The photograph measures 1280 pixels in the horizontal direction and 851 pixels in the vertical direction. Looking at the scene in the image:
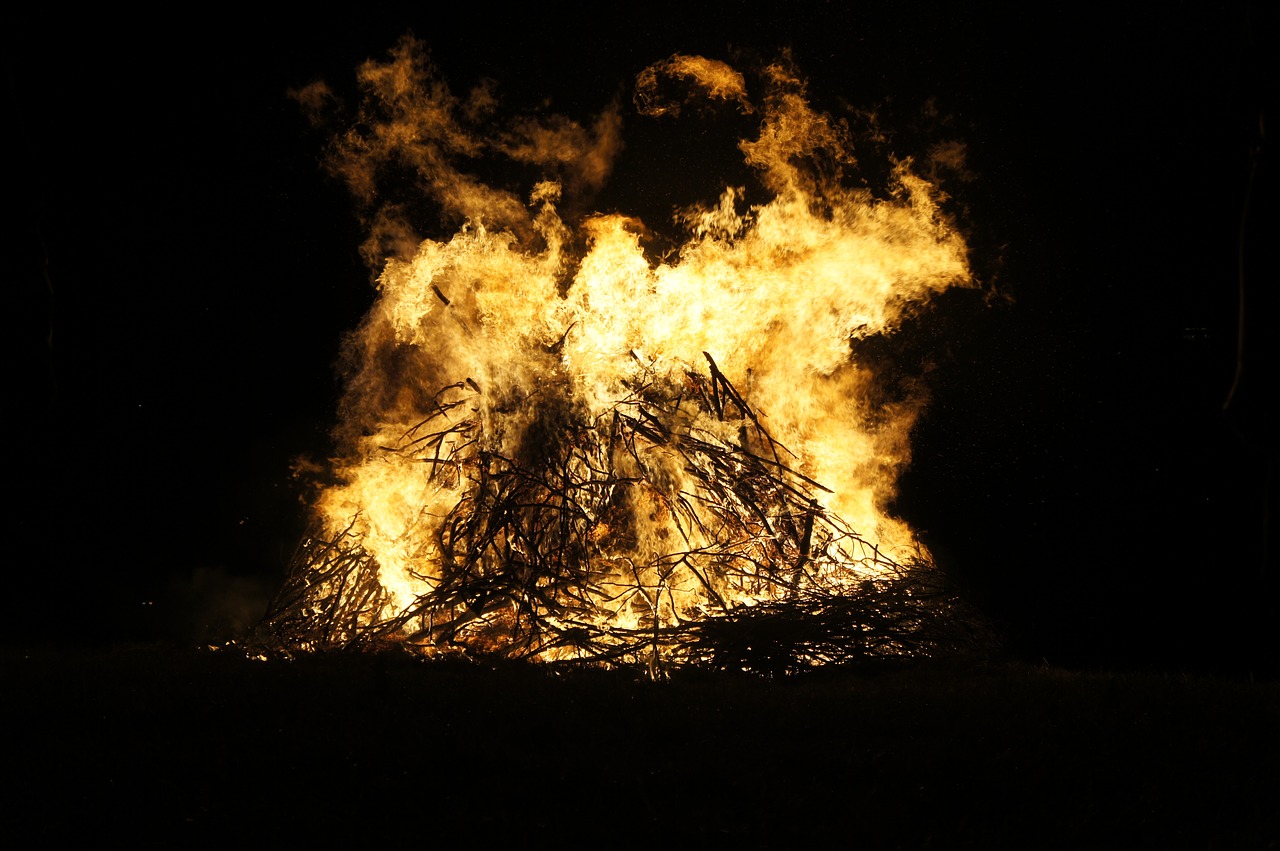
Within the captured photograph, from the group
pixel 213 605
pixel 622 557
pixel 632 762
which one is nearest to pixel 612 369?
pixel 622 557

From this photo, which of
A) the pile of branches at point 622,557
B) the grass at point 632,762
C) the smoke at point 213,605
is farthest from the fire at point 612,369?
the grass at point 632,762

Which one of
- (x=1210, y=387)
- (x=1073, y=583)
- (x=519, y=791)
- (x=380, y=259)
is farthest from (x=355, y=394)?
(x=1210, y=387)

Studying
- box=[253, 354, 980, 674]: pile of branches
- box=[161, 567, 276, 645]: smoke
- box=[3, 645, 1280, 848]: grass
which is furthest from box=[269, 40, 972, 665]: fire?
box=[3, 645, 1280, 848]: grass

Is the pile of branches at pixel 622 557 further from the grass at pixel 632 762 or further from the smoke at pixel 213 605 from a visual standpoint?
the grass at pixel 632 762

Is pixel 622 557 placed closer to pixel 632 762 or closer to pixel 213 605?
pixel 632 762

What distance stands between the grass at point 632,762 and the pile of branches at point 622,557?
107cm

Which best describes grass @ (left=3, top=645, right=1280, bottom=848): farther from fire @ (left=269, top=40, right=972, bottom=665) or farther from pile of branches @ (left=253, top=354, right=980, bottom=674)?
fire @ (left=269, top=40, right=972, bottom=665)

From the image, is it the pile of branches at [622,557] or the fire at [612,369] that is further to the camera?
the fire at [612,369]

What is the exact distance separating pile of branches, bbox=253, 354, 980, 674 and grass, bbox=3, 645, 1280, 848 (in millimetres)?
1068

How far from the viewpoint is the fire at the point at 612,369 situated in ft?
21.5

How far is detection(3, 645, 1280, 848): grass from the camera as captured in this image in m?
2.88

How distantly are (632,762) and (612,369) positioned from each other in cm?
385

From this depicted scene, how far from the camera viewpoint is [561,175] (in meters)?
7.30

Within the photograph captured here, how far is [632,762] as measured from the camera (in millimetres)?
3318
